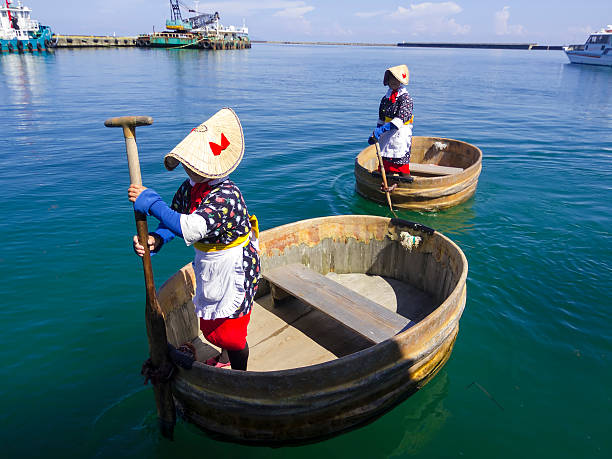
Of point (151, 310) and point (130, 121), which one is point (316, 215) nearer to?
point (151, 310)

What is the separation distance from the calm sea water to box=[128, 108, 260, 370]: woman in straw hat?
1.41 meters

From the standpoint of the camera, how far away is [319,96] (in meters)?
27.3

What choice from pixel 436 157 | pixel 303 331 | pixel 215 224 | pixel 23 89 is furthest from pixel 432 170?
pixel 23 89

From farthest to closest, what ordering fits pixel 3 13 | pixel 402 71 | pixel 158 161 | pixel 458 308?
pixel 3 13
pixel 158 161
pixel 402 71
pixel 458 308

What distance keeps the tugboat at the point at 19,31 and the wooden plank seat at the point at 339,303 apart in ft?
224

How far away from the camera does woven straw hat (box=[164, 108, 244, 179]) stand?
274 centimetres

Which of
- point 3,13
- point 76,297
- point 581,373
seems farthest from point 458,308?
point 3,13

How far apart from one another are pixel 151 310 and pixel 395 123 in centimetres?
600

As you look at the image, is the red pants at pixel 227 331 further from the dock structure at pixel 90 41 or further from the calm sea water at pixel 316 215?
the dock structure at pixel 90 41

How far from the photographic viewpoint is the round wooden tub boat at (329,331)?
3.20 metres

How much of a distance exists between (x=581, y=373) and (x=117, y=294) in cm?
625

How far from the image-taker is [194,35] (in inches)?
3086

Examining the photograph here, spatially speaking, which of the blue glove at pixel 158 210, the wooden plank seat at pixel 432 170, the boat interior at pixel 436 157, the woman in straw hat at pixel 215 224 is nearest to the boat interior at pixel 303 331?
the woman in straw hat at pixel 215 224

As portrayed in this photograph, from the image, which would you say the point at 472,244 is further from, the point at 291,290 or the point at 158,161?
the point at 158,161
